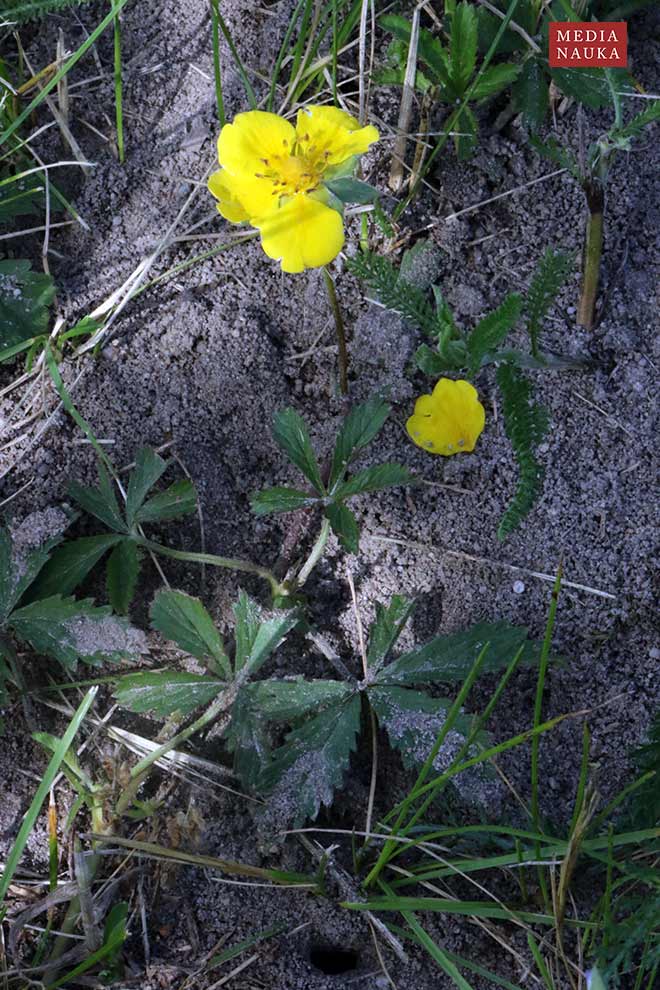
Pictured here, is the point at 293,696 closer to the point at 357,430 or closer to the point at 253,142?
the point at 357,430

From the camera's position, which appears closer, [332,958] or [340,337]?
[332,958]

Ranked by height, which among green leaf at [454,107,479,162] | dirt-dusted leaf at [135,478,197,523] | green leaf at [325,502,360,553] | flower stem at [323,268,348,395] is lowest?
green leaf at [325,502,360,553]

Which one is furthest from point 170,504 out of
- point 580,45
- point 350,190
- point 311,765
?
point 580,45

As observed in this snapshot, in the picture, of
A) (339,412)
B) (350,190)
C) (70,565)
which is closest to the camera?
(350,190)

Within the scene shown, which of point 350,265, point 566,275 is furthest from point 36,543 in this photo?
point 566,275

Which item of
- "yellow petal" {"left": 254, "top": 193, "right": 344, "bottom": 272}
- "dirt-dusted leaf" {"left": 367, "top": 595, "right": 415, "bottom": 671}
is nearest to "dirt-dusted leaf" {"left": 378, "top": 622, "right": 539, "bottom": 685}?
"dirt-dusted leaf" {"left": 367, "top": 595, "right": 415, "bottom": 671}

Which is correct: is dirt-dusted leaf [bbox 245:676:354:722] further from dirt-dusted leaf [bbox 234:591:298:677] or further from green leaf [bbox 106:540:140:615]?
green leaf [bbox 106:540:140:615]

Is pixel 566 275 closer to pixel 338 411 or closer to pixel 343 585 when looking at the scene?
pixel 338 411
